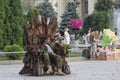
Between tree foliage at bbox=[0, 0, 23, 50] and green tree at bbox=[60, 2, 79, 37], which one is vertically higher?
tree foliage at bbox=[0, 0, 23, 50]

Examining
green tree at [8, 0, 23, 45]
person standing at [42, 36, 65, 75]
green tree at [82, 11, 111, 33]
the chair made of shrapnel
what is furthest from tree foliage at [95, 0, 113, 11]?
person standing at [42, 36, 65, 75]

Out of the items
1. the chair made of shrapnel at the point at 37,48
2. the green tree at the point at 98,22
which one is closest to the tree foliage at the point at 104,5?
the green tree at the point at 98,22

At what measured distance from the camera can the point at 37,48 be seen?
14258 mm

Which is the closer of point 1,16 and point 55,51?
point 55,51

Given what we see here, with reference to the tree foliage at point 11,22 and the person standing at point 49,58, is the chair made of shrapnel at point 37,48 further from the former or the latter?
the tree foliage at point 11,22

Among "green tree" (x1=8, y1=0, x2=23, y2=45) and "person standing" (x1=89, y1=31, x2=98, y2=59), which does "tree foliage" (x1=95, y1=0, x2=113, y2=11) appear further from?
"green tree" (x1=8, y1=0, x2=23, y2=45)

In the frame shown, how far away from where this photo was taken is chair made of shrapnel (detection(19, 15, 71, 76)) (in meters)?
14.3

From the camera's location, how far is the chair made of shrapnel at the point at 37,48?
14.3 m

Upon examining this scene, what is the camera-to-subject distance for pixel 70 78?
1341cm

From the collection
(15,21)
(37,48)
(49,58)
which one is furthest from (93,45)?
(37,48)

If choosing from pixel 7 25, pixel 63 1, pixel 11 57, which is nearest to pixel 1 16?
pixel 7 25

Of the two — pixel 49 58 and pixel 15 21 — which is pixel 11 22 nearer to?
pixel 15 21

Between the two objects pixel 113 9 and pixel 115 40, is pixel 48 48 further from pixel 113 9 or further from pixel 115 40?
pixel 113 9

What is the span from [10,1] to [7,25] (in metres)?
1.39
